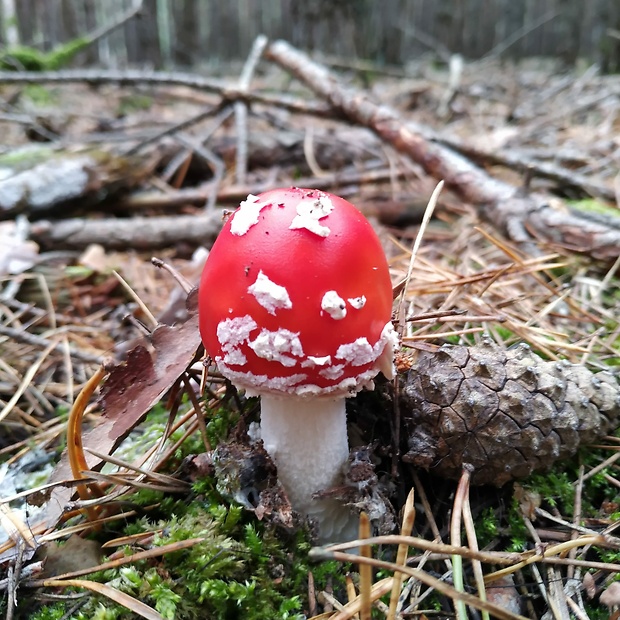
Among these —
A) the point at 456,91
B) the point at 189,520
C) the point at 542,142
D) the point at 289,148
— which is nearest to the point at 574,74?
the point at 456,91

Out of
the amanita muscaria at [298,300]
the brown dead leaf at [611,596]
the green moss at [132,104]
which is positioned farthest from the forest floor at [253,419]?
the green moss at [132,104]

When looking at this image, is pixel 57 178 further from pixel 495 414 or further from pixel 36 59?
pixel 36 59

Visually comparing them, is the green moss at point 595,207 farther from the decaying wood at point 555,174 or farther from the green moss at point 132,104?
the green moss at point 132,104

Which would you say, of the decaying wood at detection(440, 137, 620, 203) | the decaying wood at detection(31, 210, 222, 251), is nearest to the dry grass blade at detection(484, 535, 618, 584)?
the decaying wood at detection(440, 137, 620, 203)

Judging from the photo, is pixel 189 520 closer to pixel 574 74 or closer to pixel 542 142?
pixel 542 142

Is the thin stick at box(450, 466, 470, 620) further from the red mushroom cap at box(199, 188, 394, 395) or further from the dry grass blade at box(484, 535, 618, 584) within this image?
the red mushroom cap at box(199, 188, 394, 395)

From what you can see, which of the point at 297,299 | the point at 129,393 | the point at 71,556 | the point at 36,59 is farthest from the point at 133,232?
the point at 36,59

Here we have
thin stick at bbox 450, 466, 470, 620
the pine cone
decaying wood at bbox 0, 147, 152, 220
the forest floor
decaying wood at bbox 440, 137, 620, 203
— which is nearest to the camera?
thin stick at bbox 450, 466, 470, 620

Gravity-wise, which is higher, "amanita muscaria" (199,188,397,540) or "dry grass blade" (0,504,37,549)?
"amanita muscaria" (199,188,397,540)
